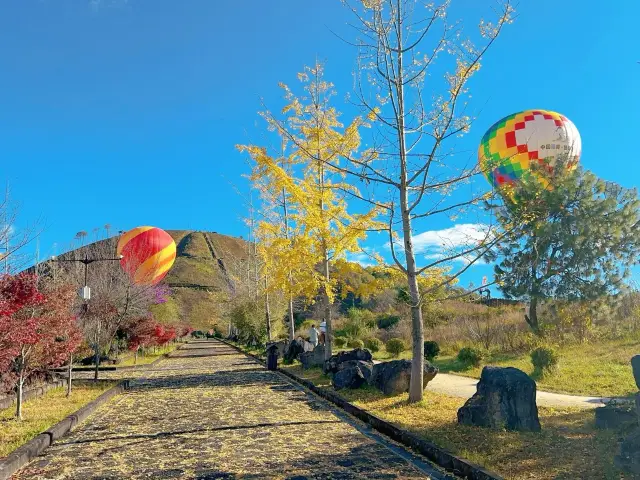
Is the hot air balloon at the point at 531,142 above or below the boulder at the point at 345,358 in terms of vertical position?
above

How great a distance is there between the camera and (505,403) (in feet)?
25.6

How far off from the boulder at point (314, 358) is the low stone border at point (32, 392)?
26.1 ft

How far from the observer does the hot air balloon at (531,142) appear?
2172cm

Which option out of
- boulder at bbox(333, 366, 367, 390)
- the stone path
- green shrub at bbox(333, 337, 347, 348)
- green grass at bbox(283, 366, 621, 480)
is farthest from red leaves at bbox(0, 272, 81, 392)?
green shrub at bbox(333, 337, 347, 348)

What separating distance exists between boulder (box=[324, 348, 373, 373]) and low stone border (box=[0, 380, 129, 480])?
6.49 meters

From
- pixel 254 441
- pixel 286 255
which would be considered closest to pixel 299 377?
pixel 286 255

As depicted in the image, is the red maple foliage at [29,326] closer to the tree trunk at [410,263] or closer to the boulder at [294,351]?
the tree trunk at [410,263]

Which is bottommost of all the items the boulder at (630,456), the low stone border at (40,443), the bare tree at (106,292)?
the low stone border at (40,443)

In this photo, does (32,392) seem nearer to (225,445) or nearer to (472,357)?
(225,445)

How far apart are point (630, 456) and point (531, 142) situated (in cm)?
1922

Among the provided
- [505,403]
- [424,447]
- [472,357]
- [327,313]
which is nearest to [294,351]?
[327,313]

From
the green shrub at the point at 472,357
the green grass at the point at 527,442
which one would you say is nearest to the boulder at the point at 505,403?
the green grass at the point at 527,442

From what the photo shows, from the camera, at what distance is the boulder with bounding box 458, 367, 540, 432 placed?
25.1ft

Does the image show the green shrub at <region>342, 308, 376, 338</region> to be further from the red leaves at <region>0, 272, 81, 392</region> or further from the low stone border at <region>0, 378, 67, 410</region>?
the red leaves at <region>0, 272, 81, 392</region>
